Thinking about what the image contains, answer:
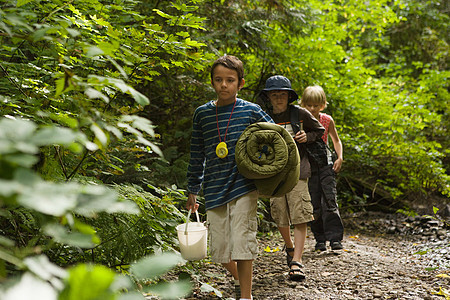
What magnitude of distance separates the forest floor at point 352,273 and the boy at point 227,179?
0.32 meters

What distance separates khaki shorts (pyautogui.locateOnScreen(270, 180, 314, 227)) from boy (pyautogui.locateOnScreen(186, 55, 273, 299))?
110cm

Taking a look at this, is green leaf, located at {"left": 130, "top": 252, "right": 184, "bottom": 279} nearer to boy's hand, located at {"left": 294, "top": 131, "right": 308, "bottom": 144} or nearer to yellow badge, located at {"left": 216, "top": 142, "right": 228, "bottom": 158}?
yellow badge, located at {"left": 216, "top": 142, "right": 228, "bottom": 158}

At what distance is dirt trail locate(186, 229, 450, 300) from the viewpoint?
3715 millimetres

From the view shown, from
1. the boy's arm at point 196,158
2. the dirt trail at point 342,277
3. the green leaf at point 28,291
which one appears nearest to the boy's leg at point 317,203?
the dirt trail at point 342,277

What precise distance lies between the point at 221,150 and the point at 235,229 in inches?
25.2

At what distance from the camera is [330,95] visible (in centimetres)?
873

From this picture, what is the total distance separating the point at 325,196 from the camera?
5.49 metres

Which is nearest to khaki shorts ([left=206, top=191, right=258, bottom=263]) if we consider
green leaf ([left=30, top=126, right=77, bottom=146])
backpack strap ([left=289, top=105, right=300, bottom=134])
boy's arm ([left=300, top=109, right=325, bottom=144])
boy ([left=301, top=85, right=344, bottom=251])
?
backpack strap ([left=289, top=105, right=300, bottom=134])

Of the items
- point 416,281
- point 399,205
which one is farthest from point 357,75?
point 416,281

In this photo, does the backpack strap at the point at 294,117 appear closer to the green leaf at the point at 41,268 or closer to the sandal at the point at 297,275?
the sandal at the point at 297,275

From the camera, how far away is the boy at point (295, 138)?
4.43m

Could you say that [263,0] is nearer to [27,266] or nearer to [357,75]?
[357,75]

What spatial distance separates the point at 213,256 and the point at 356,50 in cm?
894

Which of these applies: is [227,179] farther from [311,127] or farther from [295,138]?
[311,127]
